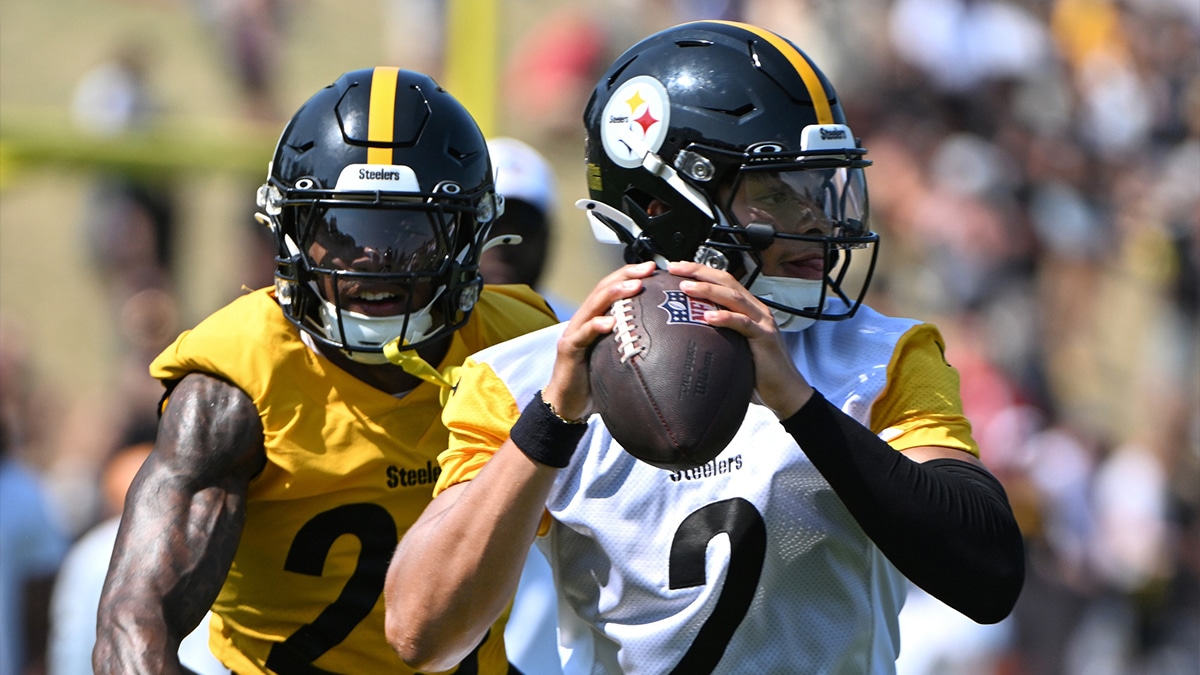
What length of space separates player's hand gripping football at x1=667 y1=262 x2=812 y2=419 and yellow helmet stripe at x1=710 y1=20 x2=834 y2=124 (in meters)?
0.49

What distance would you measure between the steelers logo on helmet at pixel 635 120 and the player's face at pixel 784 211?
7.5 inches

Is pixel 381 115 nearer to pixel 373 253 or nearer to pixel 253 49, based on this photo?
pixel 373 253

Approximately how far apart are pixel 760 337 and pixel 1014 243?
9.51 meters

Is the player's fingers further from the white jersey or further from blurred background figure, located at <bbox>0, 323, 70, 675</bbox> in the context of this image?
blurred background figure, located at <bbox>0, 323, 70, 675</bbox>

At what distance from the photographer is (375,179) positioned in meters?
3.16

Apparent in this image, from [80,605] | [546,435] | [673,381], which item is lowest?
[80,605]

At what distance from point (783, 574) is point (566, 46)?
10007mm

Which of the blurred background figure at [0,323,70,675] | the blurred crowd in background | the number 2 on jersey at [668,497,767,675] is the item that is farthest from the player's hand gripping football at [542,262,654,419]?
the blurred crowd in background

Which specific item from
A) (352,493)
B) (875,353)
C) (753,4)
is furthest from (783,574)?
(753,4)

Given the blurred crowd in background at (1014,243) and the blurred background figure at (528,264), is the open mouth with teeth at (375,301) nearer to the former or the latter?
the blurred background figure at (528,264)

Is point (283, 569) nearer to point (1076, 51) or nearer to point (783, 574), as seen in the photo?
point (783, 574)

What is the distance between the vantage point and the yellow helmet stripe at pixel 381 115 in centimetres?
320

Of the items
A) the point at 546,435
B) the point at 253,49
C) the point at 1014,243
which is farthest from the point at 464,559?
the point at 253,49

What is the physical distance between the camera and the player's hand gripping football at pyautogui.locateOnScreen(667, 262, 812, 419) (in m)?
2.40
